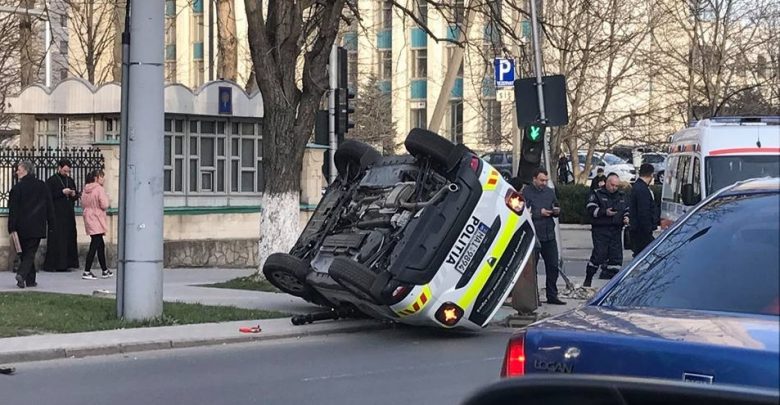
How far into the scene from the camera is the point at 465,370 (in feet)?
35.0

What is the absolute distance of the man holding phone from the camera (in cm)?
1548

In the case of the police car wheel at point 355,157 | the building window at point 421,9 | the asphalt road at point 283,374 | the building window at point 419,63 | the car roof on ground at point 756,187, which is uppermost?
the building window at point 419,63

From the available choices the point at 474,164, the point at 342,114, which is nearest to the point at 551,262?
the point at 474,164

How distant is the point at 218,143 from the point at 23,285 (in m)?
8.79

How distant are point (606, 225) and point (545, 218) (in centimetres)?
223

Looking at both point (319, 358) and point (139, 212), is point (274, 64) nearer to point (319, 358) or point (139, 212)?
point (139, 212)

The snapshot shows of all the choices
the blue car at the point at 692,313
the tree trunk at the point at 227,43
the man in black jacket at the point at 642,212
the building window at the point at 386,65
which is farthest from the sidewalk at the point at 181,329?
the building window at the point at 386,65

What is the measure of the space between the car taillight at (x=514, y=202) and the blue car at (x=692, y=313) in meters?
7.12

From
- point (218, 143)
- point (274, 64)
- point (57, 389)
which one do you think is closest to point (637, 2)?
point (218, 143)

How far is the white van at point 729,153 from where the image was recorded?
1571 centimetres

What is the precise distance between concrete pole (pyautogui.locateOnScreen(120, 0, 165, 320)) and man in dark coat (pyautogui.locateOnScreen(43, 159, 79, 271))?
768 cm

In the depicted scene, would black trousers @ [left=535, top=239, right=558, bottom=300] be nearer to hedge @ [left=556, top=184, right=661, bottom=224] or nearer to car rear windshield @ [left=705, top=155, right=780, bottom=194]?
car rear windshield @ [left=705, top=155, right=780, bottom=194]

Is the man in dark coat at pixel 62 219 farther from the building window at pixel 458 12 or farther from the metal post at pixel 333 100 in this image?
the building window at pixel 458 12

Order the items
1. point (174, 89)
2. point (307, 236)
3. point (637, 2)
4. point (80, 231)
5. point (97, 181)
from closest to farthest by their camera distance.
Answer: point (307, 236) → point (97, 181) → point (80, 231) → point (174, 89) → point (637, 2)
